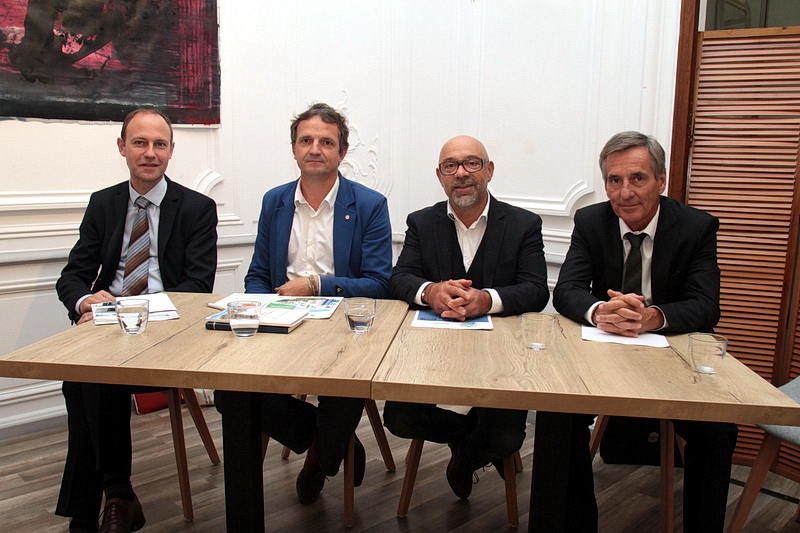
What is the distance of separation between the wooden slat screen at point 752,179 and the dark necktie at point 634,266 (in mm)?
746

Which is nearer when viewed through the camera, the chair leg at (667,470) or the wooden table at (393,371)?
the wooden table at (393,371)

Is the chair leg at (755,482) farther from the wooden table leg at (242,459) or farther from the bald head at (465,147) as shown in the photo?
the wooden table leg at (242,459)

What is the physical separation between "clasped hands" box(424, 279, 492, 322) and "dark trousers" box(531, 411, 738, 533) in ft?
1.47

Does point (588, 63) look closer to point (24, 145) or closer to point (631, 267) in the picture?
point (631, 267)

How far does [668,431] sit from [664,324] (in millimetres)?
463

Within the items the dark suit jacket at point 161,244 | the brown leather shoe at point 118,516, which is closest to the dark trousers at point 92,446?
the brown leather shoe at point 118,516

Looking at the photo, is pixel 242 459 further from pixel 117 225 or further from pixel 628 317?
pixel 117 225

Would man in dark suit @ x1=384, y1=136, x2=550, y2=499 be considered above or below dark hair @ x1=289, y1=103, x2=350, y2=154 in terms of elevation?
below

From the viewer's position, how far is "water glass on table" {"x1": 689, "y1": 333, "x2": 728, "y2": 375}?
1.62 meters

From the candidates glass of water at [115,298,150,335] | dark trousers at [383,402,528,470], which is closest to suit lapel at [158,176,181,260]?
glass of water at [115,298,150,335]

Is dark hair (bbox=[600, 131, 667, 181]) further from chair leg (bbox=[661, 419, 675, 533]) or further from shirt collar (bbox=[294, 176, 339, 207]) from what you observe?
shirt collar (bbox=[294, 176, 339, 207])

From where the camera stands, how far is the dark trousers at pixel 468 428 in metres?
2.19

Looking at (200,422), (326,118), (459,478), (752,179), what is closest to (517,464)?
(459,478)

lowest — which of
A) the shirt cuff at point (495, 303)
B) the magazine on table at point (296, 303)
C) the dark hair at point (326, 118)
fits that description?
the magazine on table at point (296, 303)
